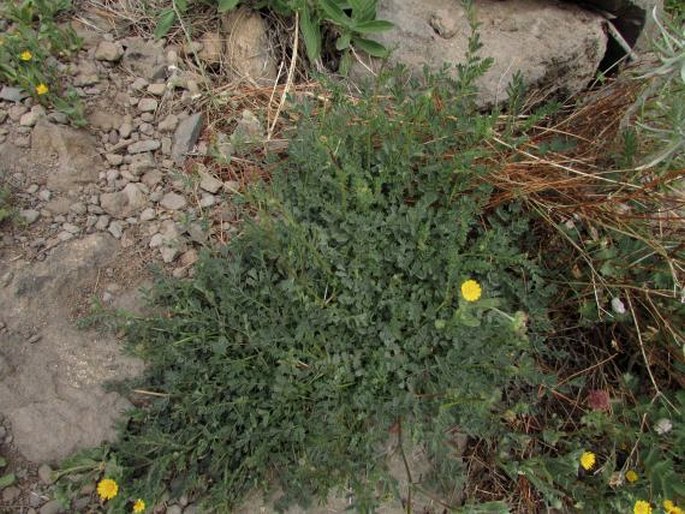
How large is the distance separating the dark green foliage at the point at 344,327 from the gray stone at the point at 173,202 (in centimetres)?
39

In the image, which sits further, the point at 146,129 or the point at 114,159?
the point at 146,129

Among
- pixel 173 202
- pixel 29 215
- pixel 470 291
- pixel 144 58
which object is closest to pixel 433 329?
pixel 470 291

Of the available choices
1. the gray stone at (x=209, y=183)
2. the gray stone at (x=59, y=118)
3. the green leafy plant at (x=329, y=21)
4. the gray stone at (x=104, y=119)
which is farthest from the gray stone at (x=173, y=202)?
the green leafy plant at (x=329, y=21)

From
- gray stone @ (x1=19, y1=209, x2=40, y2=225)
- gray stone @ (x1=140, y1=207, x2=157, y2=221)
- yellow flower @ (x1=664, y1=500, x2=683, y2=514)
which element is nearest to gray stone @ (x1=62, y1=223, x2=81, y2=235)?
gray stone @ (x1=19, y1=209, x2=40, y2=225)

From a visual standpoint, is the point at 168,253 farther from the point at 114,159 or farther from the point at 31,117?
the point at 31,117

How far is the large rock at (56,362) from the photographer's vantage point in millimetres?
2156

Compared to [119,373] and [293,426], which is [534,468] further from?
[119,373]

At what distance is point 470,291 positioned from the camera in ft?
6.89

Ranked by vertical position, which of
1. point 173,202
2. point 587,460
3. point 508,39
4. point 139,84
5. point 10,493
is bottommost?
point 10,493

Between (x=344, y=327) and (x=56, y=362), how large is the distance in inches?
44.0

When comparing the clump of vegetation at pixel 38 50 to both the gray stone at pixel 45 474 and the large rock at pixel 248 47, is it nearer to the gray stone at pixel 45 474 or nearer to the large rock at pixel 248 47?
the large rock at pixel 248 47

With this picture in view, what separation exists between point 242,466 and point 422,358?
2.48 feet

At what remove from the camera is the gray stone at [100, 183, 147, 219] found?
8.56ft

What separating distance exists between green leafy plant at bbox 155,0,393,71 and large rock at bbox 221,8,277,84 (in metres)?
0.07
